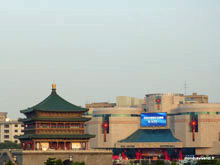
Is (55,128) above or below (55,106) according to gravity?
below

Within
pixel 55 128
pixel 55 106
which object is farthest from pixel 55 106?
pixel 55 128

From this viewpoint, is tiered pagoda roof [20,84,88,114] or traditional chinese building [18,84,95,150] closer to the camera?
traditional chinese building [18,84,95,150]

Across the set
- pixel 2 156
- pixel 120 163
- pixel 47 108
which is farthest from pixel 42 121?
pixel 120 163

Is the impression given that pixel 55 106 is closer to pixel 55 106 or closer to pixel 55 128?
pixel 55 106

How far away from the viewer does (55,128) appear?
164m

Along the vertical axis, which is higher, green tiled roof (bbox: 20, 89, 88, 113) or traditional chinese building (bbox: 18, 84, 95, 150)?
green tiled roof (bbox: 20, 89, 88, 113)

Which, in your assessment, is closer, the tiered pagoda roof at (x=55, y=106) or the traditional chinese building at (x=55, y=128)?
the traditional chinese building at (x=55, y=128)

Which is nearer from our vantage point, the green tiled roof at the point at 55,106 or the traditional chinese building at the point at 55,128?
the traditional chinese building at the point at 55,128

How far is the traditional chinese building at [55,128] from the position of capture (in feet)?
533

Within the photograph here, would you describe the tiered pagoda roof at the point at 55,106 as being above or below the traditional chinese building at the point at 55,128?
above

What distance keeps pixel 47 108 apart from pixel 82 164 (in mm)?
25245

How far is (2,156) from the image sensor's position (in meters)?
171

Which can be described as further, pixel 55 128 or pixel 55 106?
pixel 55 106

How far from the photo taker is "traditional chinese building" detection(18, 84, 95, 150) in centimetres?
16250
